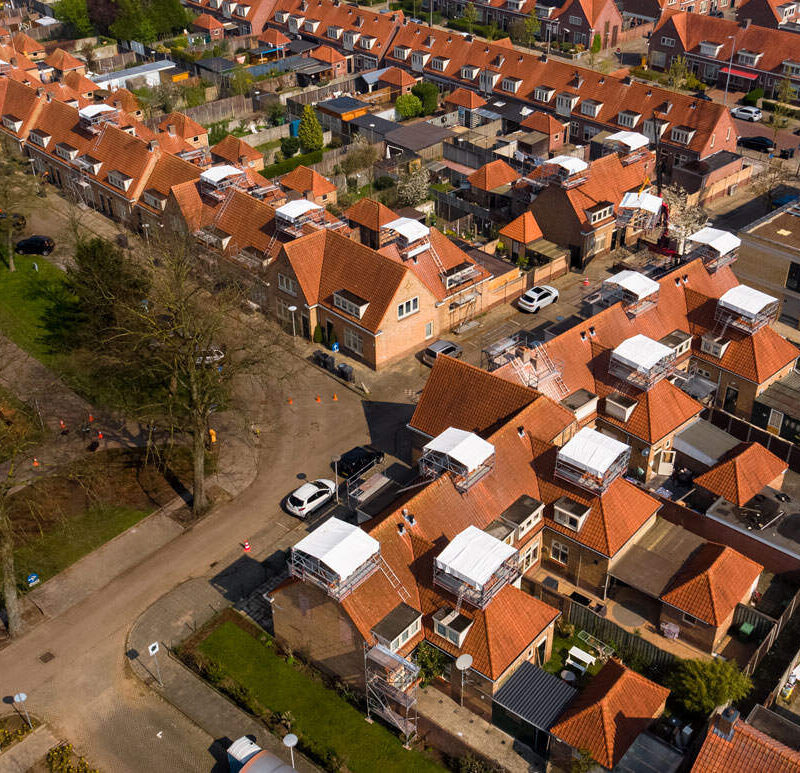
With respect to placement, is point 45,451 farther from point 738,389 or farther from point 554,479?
point 738,389

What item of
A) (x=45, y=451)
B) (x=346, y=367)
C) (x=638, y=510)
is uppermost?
(x=638, y=510)

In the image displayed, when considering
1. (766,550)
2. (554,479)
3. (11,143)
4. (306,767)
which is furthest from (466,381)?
(11,143)

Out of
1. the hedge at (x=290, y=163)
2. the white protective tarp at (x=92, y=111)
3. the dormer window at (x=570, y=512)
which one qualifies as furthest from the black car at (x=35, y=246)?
the dormer window at (x=570, y=512)

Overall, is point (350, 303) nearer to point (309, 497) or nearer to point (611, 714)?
point (309, 497)

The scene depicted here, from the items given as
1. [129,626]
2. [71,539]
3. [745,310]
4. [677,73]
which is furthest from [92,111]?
[677,73]

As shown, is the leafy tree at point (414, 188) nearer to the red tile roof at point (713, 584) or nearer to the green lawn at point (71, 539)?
the green lawn at point (71, 539)
